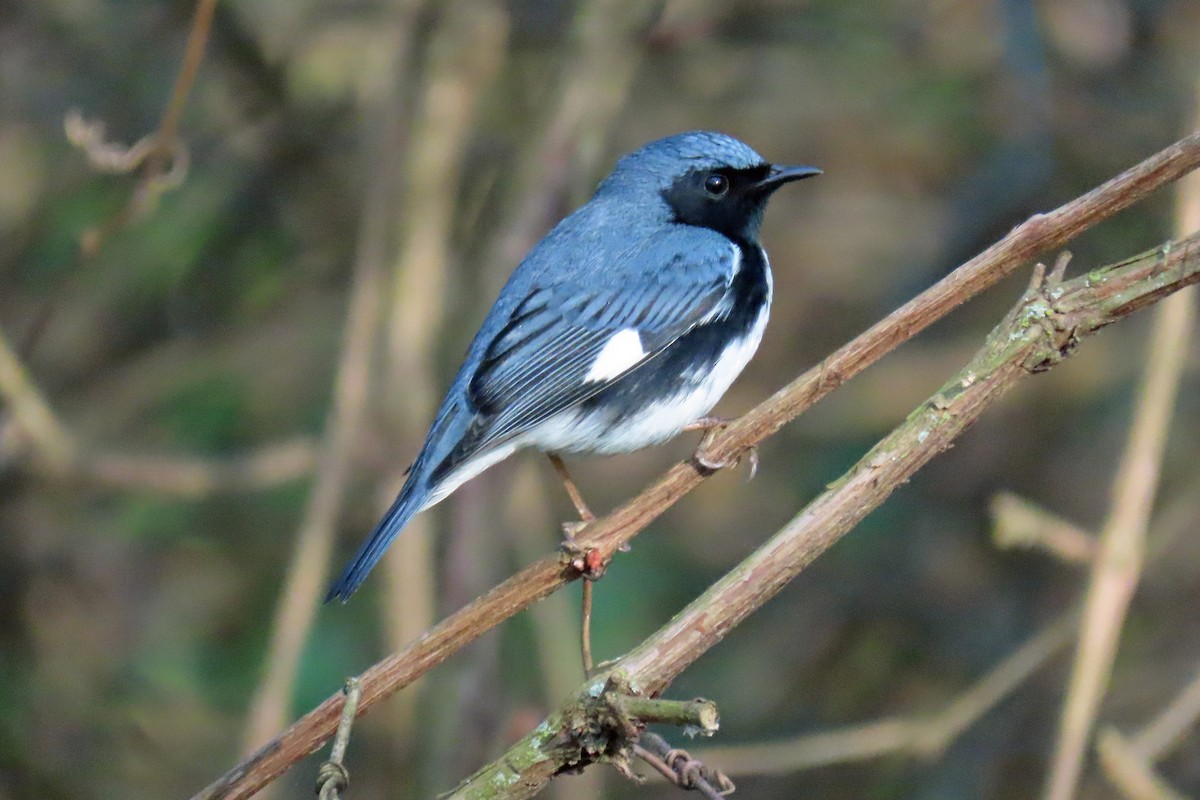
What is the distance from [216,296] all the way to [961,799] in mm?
3670

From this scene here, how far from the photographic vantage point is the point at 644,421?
363cm

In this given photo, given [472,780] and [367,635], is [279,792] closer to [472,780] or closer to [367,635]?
[367,635]

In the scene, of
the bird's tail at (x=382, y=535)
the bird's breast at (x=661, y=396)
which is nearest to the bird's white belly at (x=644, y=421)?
the bird's breast at (x=661, y=396)

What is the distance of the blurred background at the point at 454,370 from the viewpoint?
4.90 metres

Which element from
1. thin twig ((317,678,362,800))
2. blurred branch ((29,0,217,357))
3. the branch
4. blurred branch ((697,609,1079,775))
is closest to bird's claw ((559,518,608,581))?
the branch

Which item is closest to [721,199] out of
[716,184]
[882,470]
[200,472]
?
[716,184]

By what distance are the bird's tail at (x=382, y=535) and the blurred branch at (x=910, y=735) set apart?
4.49 ft

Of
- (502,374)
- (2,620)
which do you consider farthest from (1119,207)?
(2,620)

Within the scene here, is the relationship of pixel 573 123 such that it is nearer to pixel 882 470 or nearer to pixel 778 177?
pixel 778 177

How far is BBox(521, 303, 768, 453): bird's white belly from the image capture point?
11.9 ft

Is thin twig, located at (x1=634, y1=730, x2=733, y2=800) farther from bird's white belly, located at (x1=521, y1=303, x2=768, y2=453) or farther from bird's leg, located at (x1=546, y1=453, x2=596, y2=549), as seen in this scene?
bird's white belly, located at (x1=521, y1=303, x2=768, y2=453)

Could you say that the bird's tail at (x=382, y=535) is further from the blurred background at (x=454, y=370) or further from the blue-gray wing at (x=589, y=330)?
the blurred background at (x=454, y=370)

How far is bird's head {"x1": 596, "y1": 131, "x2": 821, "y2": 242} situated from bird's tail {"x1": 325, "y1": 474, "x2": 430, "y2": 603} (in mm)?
1230

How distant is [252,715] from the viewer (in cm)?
430
